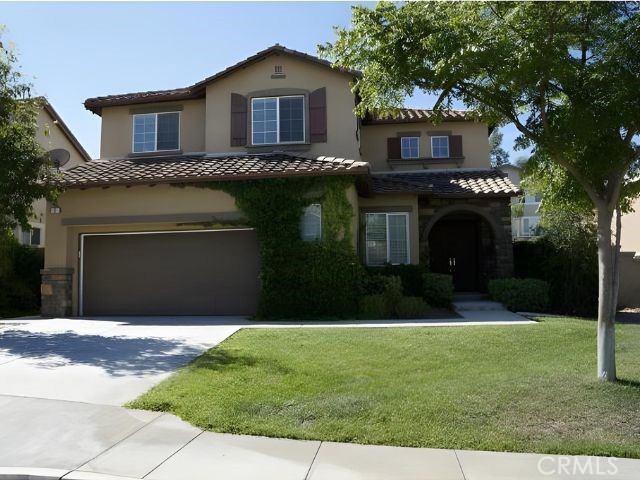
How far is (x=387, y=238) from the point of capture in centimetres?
1609

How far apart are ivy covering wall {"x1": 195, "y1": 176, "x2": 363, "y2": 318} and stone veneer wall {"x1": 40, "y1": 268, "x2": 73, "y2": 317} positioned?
5.66 metres

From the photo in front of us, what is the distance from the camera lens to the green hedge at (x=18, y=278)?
15883 millimetres

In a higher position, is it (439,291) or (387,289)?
(387,289)

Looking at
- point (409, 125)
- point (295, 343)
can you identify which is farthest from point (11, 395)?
point (409, 125)

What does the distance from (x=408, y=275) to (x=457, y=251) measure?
4.94 metres

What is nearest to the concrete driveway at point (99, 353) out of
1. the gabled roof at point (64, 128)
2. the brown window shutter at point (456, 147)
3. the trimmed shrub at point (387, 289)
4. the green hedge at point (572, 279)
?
the trimmed shrub at point (387, 289)

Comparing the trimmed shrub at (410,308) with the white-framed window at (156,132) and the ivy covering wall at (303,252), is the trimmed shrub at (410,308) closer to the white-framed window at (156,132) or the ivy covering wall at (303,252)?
the ivy covering wall at (303,252)

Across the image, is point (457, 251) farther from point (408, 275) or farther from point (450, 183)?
point (408, 275)

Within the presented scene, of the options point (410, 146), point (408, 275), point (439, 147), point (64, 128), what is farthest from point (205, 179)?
point (64, 128)

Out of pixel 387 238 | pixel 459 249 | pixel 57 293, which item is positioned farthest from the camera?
pixel 459 249

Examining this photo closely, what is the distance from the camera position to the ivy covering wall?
13297mm

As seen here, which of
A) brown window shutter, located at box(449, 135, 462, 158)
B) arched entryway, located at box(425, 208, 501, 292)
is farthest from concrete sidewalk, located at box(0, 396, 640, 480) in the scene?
brown window shutter, located at box(449, 135, 462, 158)

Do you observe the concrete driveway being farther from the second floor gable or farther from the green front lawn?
the second floor gable

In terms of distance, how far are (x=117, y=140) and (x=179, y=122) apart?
219 centimetres
